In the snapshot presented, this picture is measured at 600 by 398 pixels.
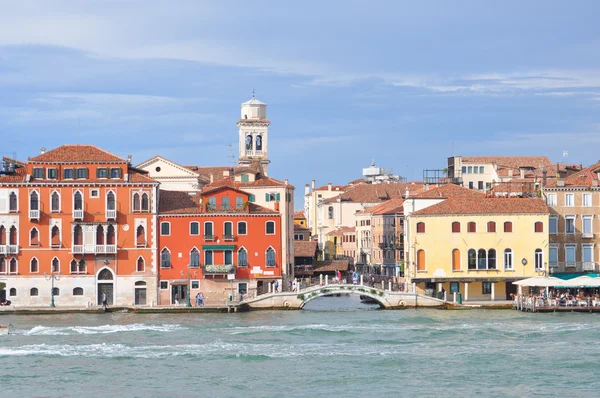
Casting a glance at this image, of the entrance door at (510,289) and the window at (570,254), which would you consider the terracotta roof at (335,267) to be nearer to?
the entrance door at (510,289)

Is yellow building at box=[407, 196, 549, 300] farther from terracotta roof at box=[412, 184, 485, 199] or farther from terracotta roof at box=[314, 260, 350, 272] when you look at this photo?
terracotta roof at box=[314, 260, 350, 272]

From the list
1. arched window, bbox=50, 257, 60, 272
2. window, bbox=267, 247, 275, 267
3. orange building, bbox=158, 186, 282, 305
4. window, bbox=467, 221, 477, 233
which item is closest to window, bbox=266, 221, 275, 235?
orange building, bbox=158, 186, 282, 305

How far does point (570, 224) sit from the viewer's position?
7200 cm

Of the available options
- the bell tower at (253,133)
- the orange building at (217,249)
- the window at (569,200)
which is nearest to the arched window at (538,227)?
the window at (569,200)

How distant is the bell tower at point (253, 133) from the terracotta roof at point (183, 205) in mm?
31507

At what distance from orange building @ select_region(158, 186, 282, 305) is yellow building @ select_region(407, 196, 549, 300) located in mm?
7865

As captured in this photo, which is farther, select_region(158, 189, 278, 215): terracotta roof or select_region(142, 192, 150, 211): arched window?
select_region(158, 189, 278, 215): terracotta roof

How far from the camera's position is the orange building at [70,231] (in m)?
70.3

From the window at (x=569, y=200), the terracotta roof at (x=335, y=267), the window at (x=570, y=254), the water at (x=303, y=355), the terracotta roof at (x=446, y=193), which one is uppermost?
the terracotta roof at (x=446, y=193)

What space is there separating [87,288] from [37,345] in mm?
17272

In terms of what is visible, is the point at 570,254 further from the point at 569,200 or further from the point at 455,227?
the point at 455,227

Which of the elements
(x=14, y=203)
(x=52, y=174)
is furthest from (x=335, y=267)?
(x=14, y=203)

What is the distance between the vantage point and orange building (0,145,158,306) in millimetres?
70312

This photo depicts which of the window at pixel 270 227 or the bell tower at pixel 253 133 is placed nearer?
the window at pixel 270 227
